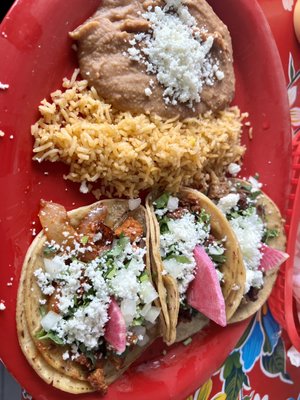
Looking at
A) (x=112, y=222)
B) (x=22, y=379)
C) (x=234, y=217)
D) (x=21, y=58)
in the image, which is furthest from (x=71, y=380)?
(x=21, y=58)

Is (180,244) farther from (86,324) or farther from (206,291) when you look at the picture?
(86,324)

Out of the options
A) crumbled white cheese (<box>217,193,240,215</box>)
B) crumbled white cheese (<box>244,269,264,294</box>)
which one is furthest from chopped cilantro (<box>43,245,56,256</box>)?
crumbled white cheese (<box>244,269,264,294</box>)

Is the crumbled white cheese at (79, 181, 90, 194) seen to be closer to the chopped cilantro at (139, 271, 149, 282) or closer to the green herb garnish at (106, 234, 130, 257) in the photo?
the green herb garnish at (106, 234, 130, 257)

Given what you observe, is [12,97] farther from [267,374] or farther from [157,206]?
[267,374]

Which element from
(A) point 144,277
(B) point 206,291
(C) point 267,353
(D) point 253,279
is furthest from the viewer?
(C) point 267,353

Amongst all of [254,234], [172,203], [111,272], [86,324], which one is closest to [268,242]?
[254,234]

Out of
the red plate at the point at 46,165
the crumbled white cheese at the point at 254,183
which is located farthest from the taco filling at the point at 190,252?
the crumbled white cheese at the point at 254,183

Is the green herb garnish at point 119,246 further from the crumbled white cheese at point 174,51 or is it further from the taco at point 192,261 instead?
the crumbled white cheese at point 174,51
